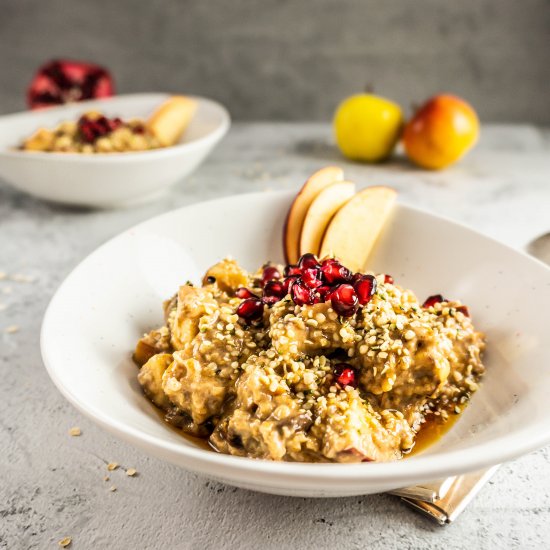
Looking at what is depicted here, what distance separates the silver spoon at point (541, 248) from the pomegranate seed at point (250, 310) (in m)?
1.33

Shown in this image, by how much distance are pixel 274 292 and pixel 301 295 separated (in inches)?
6.4

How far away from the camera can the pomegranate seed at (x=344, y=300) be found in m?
1.76

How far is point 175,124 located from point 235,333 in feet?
7.36

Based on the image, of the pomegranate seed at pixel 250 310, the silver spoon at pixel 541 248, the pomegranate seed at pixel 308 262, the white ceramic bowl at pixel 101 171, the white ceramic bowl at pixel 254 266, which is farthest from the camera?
the white ceramic bowl at pixel 101 171

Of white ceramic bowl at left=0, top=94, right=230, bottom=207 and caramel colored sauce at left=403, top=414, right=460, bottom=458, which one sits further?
white ceramic bowl at left=0, top=94, right=230, bottom=207

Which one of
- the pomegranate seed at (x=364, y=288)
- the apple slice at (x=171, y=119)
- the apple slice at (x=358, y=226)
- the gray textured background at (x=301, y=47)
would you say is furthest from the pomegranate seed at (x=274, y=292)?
the gray textured background at (x=301, y=47)

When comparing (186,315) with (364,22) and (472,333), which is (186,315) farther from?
(364,22)

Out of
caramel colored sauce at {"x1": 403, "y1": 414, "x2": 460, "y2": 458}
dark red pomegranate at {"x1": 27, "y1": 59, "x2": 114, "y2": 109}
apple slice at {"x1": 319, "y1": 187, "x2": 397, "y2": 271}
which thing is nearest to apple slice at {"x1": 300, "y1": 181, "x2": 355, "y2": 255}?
apple slice at {"x1": 319, "y1": 187, "x2": 397, "y2": 271}

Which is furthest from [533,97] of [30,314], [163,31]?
[30,314]

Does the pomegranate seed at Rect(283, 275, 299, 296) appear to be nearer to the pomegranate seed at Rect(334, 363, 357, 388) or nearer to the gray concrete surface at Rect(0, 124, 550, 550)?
the pomegranate seed at Rect(334, 363, 357, 388)

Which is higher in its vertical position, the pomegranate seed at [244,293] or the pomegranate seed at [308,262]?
the pomegranate seed at [308,262]

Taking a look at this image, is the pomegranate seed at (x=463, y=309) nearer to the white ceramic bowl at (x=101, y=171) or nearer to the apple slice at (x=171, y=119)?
the white ceramic bowl at (x=101, y=171)

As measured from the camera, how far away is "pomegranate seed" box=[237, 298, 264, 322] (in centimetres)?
187

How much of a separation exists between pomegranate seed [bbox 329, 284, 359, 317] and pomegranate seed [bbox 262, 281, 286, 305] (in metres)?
0.21
